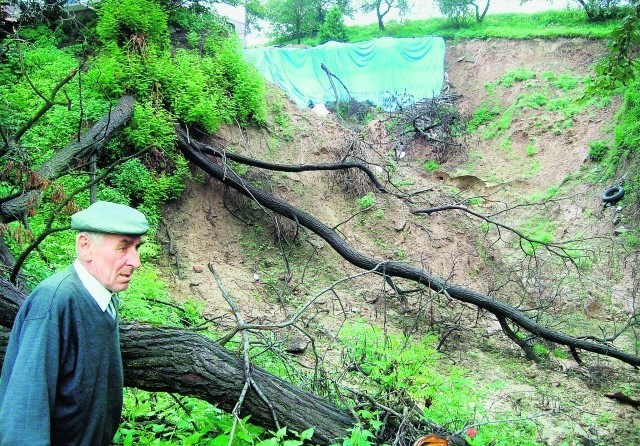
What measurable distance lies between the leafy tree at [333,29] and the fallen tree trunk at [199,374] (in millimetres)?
26969

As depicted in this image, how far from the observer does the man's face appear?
215 cm

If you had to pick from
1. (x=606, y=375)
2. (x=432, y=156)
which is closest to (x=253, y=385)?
(x=606, y=375)

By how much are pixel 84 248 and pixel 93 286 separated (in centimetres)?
16

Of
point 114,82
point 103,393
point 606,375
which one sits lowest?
point 606,375

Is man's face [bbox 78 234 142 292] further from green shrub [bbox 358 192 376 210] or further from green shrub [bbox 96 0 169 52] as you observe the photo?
green shrub [bbox 358 192 376 210]

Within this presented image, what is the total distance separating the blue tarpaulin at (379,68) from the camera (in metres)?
18.8

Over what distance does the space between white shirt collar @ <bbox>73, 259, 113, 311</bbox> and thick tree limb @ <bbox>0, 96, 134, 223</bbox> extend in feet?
7.84

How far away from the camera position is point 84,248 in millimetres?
2158

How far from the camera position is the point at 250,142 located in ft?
34.7

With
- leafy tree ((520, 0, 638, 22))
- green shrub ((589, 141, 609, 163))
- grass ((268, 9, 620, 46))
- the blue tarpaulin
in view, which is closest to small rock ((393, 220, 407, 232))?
green shrub ((589, 141, 609, 163))

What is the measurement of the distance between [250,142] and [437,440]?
8275 mm

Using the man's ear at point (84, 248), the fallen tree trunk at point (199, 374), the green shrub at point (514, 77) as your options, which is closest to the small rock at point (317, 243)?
the fallen tree trunk at point (199, 374)

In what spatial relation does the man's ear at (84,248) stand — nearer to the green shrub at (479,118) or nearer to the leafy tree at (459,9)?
the green shrub at (479,118)

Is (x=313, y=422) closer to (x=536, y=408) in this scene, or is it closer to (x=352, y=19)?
(x=536, y=408)
